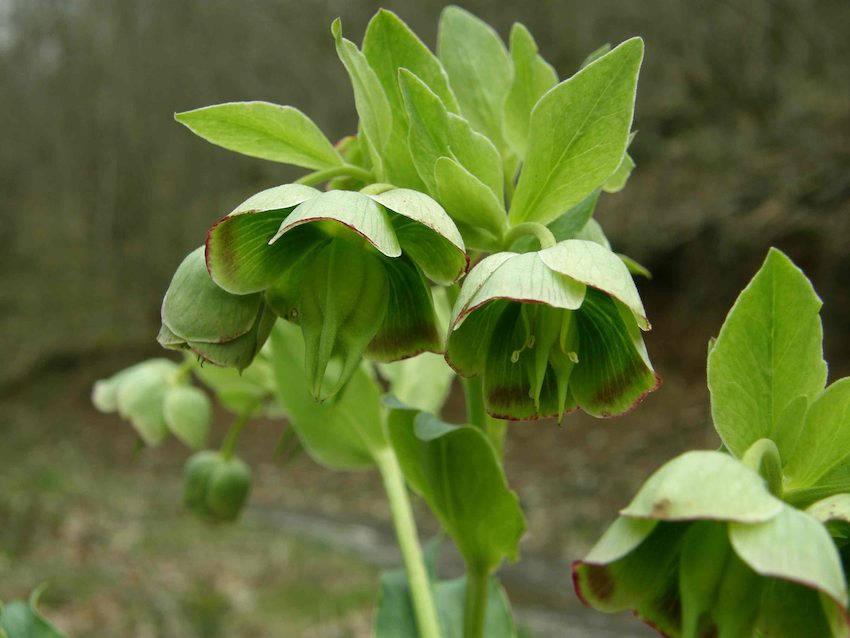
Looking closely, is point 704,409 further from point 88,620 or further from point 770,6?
point 88,620

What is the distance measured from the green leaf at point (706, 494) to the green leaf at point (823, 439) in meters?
0.08

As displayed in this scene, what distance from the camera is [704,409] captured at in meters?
5.60

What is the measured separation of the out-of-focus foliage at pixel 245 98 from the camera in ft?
19.0

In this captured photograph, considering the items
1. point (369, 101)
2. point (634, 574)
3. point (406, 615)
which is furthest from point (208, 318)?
point (406, 615)

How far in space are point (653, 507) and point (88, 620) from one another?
375cm

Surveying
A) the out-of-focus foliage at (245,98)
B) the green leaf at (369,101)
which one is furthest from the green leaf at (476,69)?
the out-of-focus foliage at (245,98)

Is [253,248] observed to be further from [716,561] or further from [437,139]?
[716,561]

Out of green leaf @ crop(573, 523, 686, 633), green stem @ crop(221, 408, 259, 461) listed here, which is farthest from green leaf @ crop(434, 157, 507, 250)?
green stem @ crop(221, 408, 259, 461)

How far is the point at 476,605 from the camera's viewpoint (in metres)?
0.66

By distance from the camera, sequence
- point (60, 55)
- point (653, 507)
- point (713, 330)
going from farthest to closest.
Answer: point (60, 55)
point (713, 330)
point (653, 507)

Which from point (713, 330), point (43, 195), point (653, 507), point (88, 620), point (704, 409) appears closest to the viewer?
point (653, 507)

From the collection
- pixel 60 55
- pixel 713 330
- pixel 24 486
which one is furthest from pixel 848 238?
pixel 60 55

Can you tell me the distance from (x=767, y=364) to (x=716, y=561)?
0.36 ft

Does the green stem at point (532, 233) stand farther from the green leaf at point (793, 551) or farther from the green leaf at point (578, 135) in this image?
the green leaf at point (793, 551)
